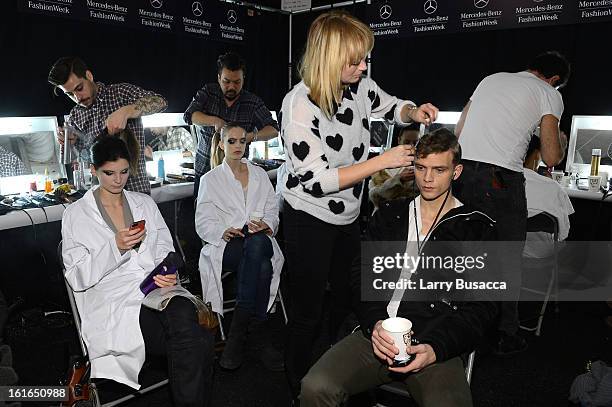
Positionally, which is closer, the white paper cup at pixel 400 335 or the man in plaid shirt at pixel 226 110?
the white paper cup at pixel 400 335

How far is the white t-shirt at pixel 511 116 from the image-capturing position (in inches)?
104

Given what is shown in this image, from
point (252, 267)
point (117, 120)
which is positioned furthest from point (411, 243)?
point (117, 120)

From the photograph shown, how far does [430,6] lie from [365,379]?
413 centimetres

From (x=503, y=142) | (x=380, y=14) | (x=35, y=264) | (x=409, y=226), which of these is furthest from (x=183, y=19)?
(x=409, y=226)

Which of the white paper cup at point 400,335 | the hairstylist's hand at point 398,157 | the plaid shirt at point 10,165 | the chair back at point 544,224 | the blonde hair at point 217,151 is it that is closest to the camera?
the white paper cup at point 400,335

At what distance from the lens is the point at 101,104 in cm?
307

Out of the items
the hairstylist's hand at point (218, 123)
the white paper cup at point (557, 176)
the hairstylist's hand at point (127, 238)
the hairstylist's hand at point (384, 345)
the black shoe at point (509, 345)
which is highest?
the hairstylist's hand at point (218, 123)

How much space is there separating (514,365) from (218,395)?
5.18 ft

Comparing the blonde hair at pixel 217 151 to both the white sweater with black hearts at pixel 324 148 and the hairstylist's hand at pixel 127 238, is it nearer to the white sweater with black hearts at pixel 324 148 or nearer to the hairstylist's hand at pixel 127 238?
the hairstylist's hand at pixel 127 238

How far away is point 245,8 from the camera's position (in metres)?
5.48

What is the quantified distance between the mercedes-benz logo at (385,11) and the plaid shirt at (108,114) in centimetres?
294

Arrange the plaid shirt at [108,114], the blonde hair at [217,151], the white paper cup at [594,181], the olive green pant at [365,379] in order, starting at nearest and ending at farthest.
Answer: the olive green pant at [365,379], the plaid shirt at [108,114], the blonde hair at [217,151], the white paper cup at [594,181]

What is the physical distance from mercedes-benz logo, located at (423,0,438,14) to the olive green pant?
13.0 ft

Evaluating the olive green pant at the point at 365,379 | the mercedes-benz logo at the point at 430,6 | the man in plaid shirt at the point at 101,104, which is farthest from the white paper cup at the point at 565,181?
the man in plaid shirt at the point at 101,104
